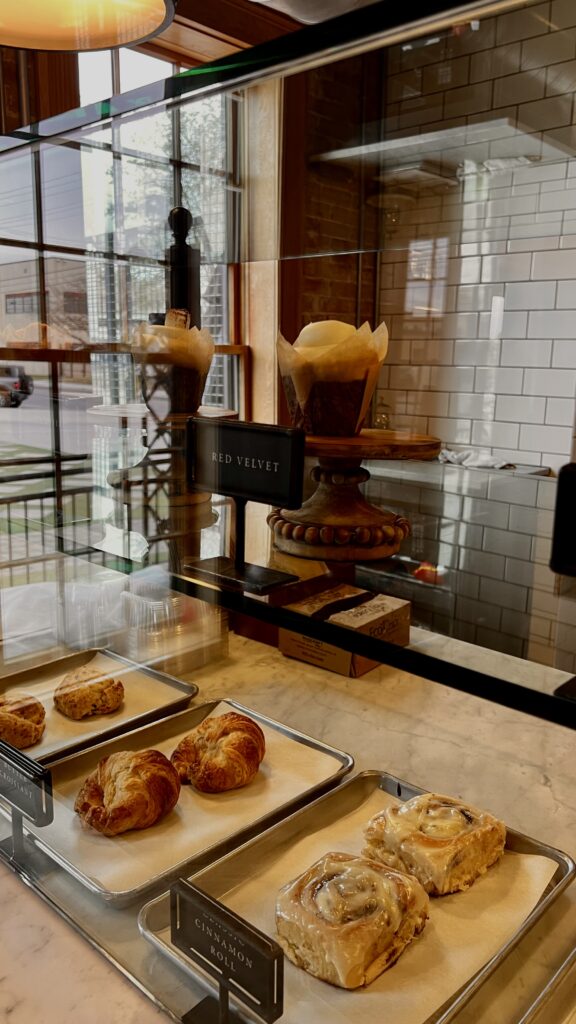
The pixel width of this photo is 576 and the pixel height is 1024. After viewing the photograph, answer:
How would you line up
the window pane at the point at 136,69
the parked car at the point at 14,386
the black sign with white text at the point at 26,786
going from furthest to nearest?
the window pane at the point at 136,69, the parked car at the point at 14,386, the black sign with white text at the point at 26,786

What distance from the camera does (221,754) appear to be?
767 millimetres

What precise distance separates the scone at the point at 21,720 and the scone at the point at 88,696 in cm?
3

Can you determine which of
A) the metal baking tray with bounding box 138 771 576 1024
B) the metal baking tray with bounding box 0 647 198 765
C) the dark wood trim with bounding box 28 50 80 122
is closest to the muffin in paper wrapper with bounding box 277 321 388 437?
the metal baking tray with bounding box 138 771 576 1024

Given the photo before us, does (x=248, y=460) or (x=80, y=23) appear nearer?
(x=248, y=460)

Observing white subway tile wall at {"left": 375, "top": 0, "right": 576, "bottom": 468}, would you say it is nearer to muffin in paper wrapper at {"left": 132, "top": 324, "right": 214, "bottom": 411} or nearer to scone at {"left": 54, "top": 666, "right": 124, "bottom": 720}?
muffin in paper wrapper at {"left": 132, "top": 324, "right": 214, "bottom": 411}

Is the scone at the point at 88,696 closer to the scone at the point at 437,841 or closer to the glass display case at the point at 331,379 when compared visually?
the glass display case at the point at 331,379

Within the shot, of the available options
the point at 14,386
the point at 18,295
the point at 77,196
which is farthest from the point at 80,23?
the point at 14,386

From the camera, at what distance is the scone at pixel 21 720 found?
816 millimetres

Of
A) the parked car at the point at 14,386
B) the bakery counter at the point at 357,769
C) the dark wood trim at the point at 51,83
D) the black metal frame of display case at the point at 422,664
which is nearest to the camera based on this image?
the black metal frame of display case at the point at 422,664

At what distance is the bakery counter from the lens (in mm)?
556

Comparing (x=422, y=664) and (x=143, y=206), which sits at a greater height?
(x=143, y=206)

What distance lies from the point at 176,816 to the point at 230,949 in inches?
9.6

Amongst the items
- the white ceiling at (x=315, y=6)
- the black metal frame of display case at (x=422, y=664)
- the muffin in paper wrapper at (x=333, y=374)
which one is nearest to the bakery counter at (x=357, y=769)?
the black metal frame of display case at (x=422, y=664)

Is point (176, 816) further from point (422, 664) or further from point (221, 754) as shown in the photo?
point (422, 664)
